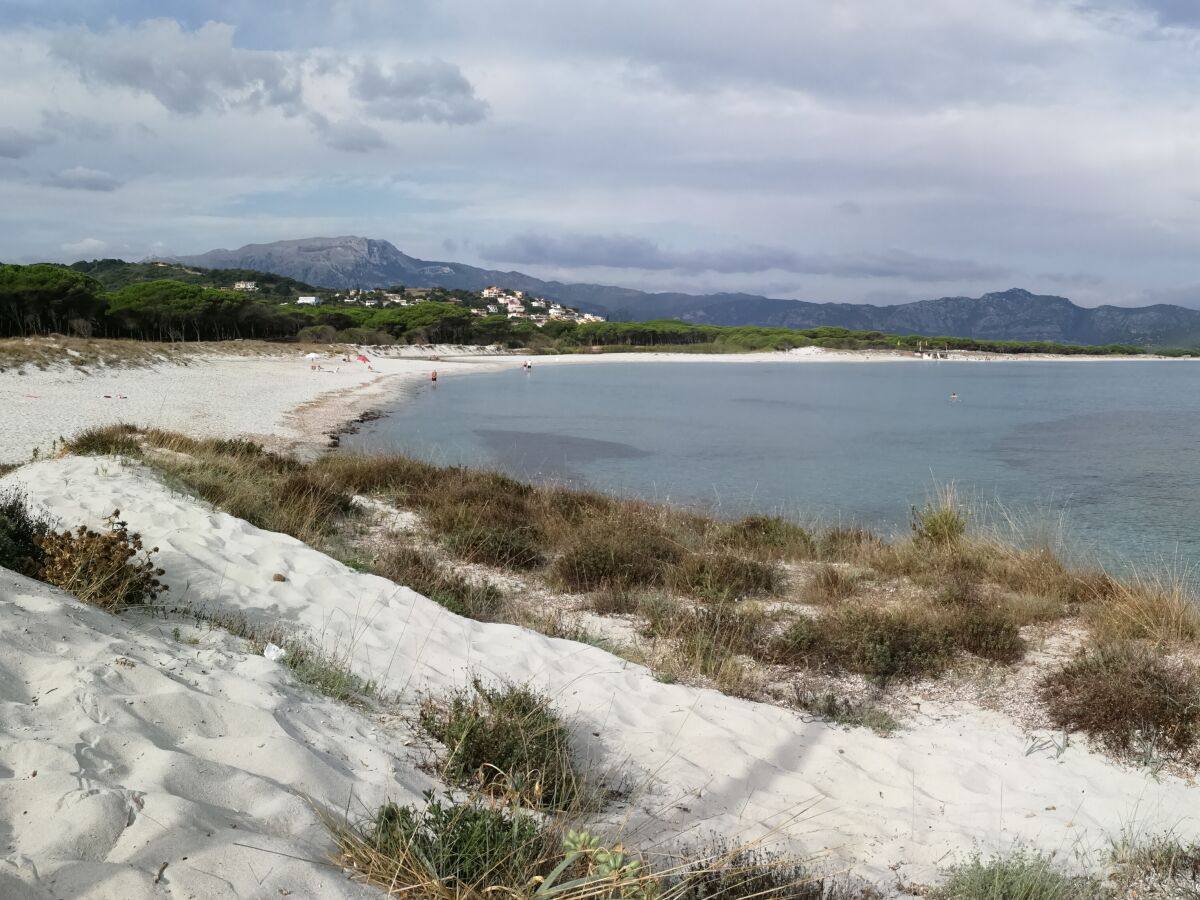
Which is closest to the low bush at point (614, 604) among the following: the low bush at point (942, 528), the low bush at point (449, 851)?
the low bush at point (942, 528)

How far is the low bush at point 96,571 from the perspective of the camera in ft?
17.4

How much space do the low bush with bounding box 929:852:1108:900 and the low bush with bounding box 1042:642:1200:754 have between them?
1.96 m

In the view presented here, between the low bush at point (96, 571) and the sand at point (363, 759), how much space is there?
39cm

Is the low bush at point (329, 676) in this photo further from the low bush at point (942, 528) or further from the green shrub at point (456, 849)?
the low bush at point (942, 528)

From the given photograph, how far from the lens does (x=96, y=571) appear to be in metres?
5.42

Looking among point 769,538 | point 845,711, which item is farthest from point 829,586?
point 845,711

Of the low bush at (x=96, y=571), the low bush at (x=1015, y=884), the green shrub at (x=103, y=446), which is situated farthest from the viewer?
the green shrub at (x=103, y=446)

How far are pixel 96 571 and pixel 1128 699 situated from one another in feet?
22.8

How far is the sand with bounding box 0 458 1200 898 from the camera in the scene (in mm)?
2842

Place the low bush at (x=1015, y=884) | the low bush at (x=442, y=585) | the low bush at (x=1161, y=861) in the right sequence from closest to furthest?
the low bush at (x=1015, y=884) → the low bush at (x=1161, y=861) → the low bush at (x=442, y=585)

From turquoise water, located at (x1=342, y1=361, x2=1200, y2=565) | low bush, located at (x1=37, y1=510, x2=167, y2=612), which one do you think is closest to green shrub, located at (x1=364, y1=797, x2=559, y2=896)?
low bush, located at (x1=37, y1=510, x2=167, y2=612)

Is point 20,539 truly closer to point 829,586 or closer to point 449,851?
point 449,851

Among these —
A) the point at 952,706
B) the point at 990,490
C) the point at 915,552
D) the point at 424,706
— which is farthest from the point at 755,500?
the point at 424,706

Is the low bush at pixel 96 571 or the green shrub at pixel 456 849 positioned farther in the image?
the low bush at pixel 96 571
